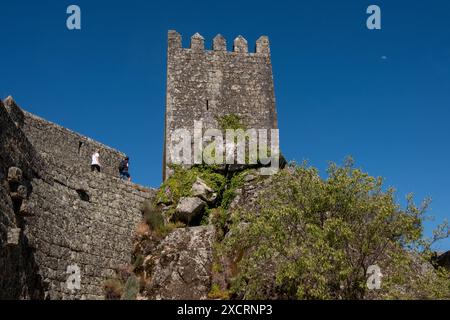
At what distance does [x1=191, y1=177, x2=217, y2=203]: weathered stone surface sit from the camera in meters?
22.3

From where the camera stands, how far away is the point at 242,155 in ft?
78.4

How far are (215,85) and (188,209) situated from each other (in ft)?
22.5

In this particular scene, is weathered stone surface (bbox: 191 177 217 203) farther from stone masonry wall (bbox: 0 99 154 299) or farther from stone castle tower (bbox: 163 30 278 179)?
stone castle tower (bbox: 163 30 278 179)

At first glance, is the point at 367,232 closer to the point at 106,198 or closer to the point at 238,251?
the point at 238,251

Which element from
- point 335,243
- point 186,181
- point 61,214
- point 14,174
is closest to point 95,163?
point 186,181

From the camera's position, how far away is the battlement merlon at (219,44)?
2647cm

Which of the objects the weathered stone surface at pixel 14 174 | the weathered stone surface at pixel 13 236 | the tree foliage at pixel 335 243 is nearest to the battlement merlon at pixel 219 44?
the tree foliage at pixel 335 243

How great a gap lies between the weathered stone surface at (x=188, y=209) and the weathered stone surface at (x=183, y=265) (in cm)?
110

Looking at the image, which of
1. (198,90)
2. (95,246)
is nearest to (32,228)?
(95,246)

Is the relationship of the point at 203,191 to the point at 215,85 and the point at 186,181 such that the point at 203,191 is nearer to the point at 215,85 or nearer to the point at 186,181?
the point at 186,181

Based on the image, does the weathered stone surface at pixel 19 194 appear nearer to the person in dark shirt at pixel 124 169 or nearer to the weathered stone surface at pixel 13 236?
the weathered stone surface at pixel 13 236

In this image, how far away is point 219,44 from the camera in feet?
88.4

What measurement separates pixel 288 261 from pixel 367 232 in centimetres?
229
